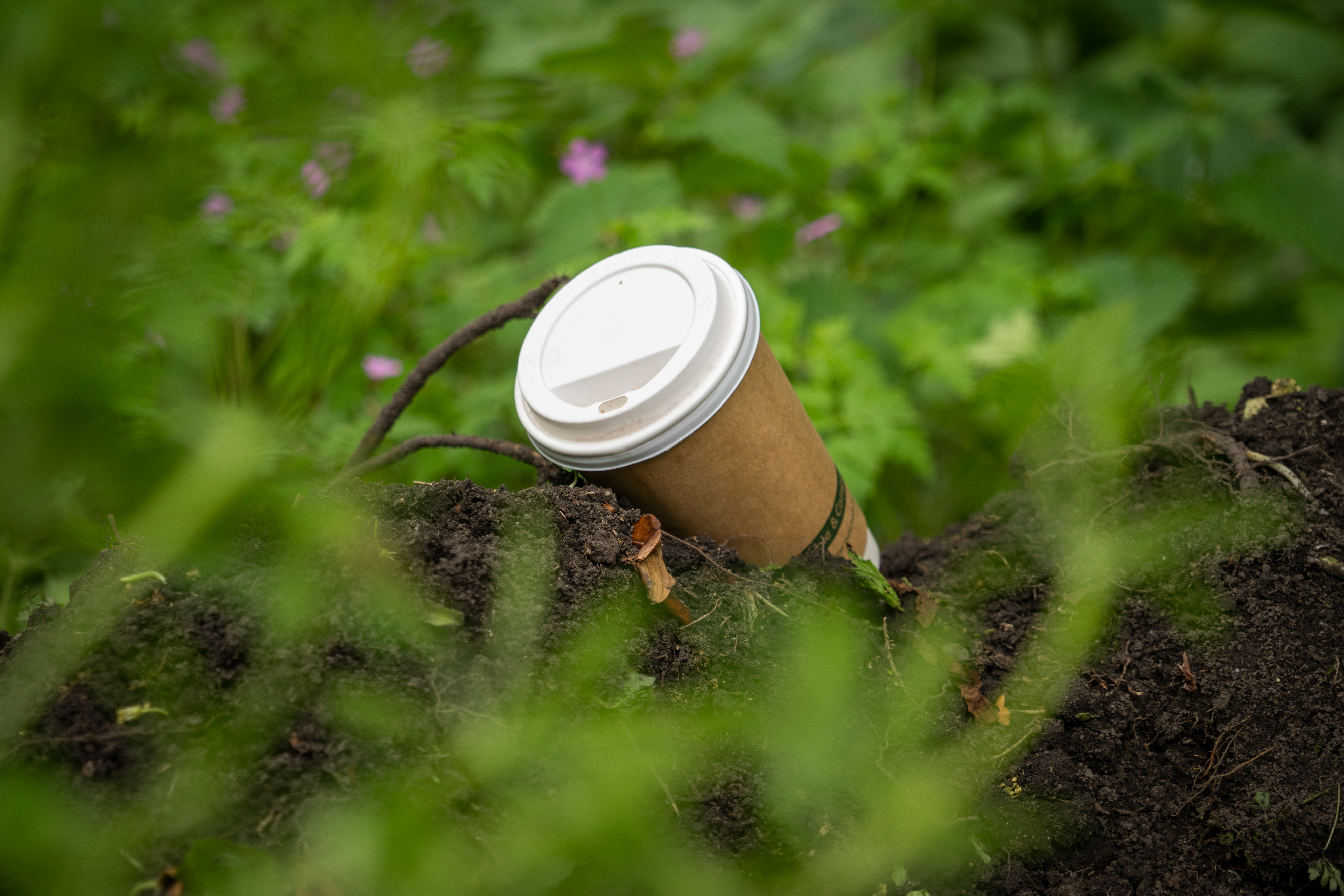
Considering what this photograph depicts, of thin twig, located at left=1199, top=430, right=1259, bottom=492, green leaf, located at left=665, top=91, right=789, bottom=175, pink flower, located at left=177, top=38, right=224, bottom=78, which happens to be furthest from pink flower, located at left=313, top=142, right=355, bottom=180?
thin twig, located at left=1199, top=430, right=1259, bottom=492

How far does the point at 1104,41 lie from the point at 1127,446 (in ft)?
10.7

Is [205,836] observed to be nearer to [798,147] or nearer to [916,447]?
[916,447]

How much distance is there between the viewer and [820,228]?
269cm

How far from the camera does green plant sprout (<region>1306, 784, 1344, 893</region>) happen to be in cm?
109

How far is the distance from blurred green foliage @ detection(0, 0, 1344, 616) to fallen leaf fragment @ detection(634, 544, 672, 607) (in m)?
0.54

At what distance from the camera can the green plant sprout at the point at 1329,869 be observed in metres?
1.09

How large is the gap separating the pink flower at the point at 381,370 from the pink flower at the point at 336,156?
442mm

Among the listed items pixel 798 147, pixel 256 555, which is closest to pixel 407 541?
pixel 256 555

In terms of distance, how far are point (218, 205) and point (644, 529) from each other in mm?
1729

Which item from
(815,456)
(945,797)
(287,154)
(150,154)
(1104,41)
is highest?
(150,154)

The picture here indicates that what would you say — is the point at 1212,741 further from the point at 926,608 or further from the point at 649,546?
the point at 649,546

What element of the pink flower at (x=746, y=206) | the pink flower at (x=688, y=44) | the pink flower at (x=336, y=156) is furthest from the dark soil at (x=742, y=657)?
the pink flower at (x=688, y=44)

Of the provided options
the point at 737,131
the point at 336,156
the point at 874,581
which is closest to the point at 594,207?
the point at 737,131

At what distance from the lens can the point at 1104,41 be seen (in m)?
3.75
